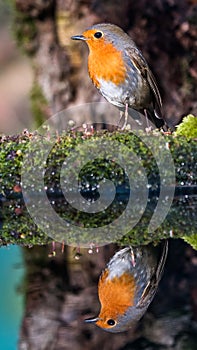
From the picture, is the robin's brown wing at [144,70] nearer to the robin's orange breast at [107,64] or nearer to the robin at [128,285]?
the robin's orange breast at [107,64]

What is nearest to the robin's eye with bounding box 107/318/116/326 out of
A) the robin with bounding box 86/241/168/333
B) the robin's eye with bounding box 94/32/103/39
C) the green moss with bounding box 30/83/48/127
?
the robin with bounding box 86/241/168/333

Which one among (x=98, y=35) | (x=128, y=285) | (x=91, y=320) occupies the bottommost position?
(x=128, y=285)

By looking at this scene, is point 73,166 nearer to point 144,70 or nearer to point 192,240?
point 144,70

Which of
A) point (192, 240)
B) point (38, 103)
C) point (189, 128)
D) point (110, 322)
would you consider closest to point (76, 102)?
point (38, 103)

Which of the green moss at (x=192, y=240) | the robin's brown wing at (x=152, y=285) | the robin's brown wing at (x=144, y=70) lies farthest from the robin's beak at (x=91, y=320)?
the robin's brown wing at (x=144, y=70)

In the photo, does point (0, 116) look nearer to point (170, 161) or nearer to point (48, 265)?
point (170, 161)

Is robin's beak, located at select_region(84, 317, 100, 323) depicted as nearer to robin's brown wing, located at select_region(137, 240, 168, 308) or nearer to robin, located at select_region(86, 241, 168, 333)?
robin, located at select_region(86, 241, 168, 333)
